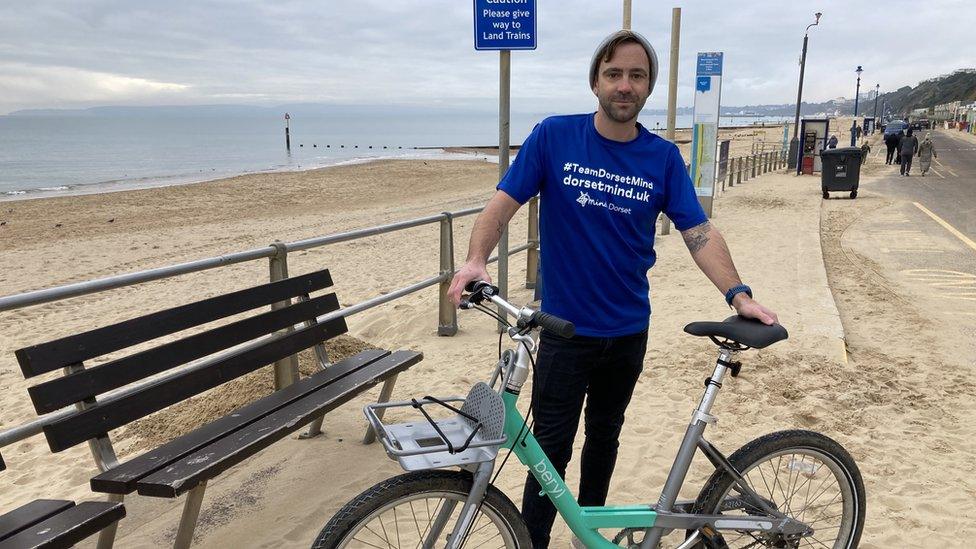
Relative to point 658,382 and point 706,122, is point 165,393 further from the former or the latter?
point 706,122

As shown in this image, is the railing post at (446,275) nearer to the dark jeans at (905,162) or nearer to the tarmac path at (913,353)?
the tarmac path at (913,353)

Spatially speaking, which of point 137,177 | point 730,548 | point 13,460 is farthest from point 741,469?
point 137,177

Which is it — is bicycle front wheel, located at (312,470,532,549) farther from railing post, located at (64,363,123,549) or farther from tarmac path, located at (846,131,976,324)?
tarmac path, located at (846,131,976,324)

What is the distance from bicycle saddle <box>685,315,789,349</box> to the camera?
2.12 metres

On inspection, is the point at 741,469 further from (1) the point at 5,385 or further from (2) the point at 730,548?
(1) the point at 5,385

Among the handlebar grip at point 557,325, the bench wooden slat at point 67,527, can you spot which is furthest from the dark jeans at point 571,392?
the bench wooden slat at point 67,527

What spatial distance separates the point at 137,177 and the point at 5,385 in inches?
1309

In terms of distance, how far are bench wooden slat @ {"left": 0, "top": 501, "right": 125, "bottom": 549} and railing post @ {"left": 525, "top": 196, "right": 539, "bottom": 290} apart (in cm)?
567

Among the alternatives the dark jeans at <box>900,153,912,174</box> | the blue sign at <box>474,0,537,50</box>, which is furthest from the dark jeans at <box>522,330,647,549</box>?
the dark jeans at <box>900,153,912,174</box>

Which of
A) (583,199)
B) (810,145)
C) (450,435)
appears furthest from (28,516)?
(810,145)

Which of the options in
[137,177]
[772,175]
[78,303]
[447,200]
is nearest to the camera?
[78,303]

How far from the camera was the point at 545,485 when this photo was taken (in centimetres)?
207

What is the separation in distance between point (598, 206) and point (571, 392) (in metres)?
0.65

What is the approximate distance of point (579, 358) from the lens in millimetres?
2416
